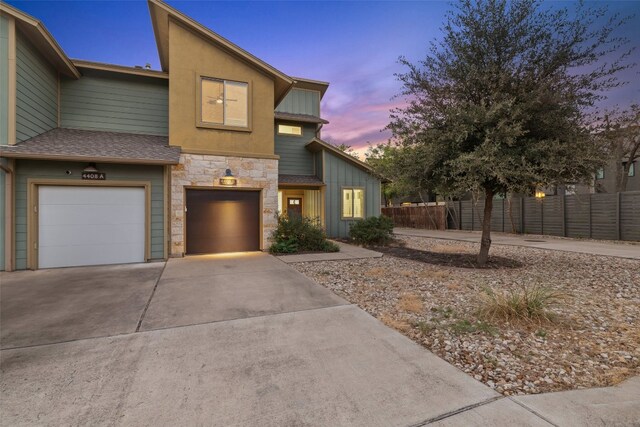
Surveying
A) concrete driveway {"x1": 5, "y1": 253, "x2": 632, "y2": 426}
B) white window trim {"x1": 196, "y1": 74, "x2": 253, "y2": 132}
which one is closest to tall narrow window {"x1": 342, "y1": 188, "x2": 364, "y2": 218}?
white window trim {"x1": 196, "y1": 74, "x2": 253, "y2": 132}

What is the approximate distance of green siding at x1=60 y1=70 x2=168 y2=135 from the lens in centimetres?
828

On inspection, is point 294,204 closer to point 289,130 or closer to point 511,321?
point 289,130

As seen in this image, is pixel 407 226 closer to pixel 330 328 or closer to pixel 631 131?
pixel 631 131

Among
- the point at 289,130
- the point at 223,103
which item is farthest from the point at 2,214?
the point at 289,130

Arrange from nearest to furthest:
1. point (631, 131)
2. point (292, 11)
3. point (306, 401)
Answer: point (306, 401), point (292, 11), point (631, 131)

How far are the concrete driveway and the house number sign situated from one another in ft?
11.5

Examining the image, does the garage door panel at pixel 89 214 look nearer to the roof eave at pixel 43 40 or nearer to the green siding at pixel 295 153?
the roof eave at pixel 43 40

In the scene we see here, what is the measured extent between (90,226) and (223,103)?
4.94 m

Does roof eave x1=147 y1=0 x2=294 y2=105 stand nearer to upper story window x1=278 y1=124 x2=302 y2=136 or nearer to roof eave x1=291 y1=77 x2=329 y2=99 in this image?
upper story window x1=278 y1=124 x2=302 y2=136

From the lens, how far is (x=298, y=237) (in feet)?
30.1

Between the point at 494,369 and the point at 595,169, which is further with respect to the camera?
the point at 595,169

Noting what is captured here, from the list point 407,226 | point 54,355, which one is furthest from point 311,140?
point 407,226

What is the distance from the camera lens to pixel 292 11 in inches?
442

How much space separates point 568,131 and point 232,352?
305 inches
